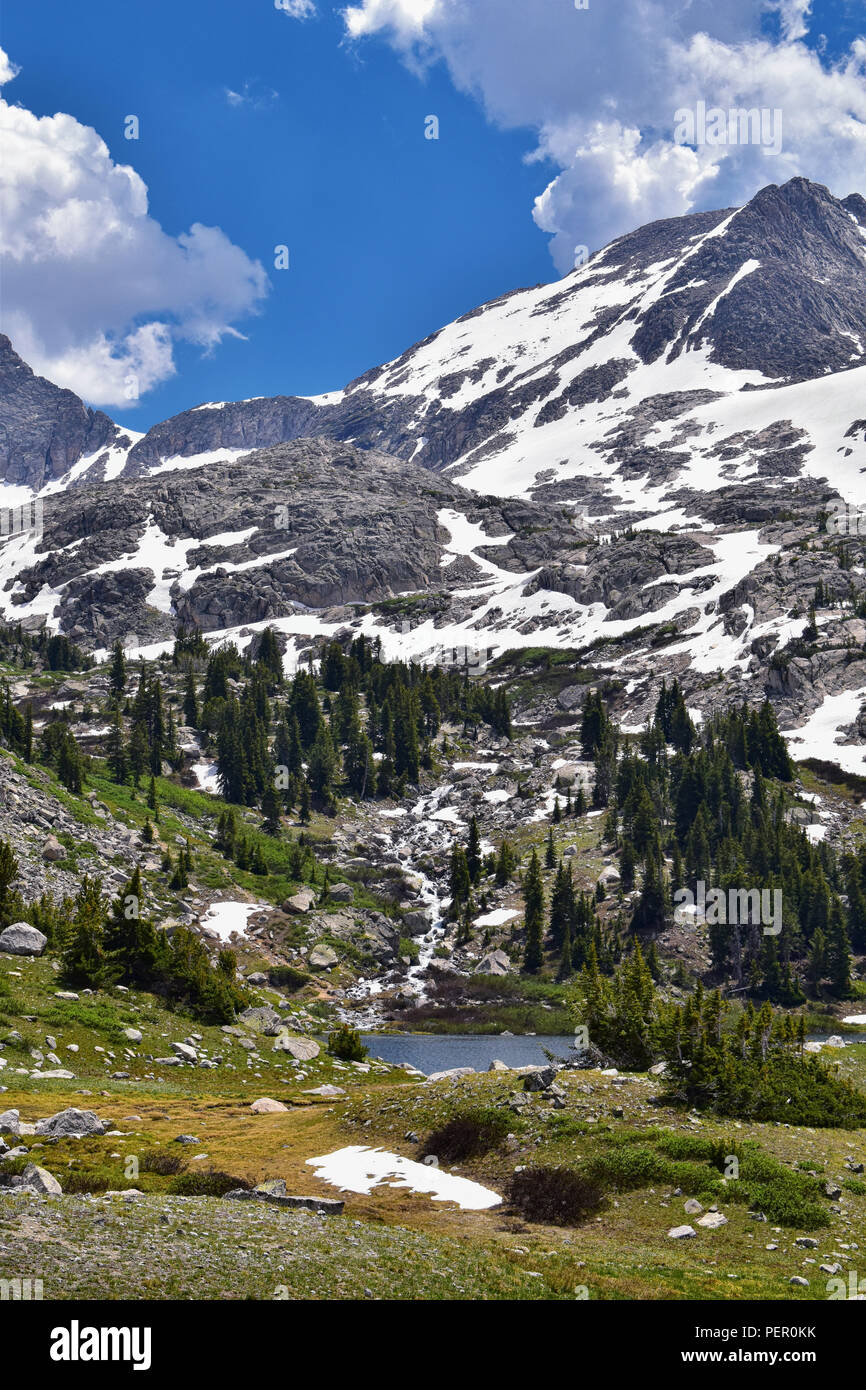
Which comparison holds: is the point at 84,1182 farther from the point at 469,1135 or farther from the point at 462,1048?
the point at 462,1048

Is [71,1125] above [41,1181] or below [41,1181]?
below

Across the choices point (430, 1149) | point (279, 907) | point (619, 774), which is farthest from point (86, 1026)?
point (619, 774)

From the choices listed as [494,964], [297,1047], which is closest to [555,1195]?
[297,1047]

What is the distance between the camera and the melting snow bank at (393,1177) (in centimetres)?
2544

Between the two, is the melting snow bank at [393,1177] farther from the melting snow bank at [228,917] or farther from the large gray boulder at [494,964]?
the large gray boulder at [494,964]

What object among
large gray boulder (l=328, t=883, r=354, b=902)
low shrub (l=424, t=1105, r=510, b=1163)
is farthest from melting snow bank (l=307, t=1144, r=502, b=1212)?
large gray boulder (l=328, t=883, r=354, b=902)

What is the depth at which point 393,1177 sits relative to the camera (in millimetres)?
27688

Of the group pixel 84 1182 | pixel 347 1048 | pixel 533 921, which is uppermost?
pixel 84 1182

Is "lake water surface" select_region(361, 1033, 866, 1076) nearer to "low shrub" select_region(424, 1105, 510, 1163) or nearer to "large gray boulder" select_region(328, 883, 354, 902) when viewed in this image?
"large gray boulder" select_region(328, 883, 354, 902)

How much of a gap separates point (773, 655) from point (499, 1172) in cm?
16837

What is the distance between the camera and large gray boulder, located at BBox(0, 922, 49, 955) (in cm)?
5240

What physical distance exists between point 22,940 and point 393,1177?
34468mm

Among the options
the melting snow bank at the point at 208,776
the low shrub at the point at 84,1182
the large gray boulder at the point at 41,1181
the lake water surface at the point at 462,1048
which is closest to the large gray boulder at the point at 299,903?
the lake water surface at the point at 462,1048

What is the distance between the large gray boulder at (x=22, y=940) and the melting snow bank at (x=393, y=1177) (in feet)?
98.3
